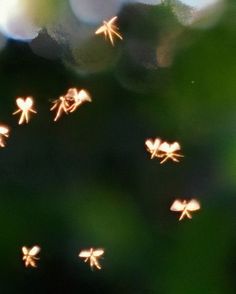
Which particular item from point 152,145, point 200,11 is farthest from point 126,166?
point 200,11

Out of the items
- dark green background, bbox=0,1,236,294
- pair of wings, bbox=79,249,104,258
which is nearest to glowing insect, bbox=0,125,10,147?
dark green background, bbox=0,1,236,294

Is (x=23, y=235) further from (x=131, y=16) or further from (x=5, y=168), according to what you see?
(x=131, y=16)

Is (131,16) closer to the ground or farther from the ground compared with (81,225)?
farther from the ground

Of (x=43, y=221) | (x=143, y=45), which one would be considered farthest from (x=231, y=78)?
(x=43, y=221)

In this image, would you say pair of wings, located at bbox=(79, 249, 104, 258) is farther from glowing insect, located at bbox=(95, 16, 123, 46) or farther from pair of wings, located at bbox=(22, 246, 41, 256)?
glowing insect, located at bbox=(95, 16, 123, 46)

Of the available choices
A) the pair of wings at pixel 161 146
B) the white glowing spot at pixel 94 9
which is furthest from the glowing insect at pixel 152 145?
the white glowing spot at pixel 94 9

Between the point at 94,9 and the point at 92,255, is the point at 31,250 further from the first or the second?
the point at 94,9
